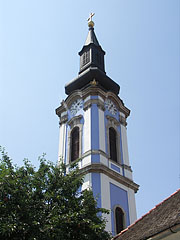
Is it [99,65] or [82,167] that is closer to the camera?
[82,167]

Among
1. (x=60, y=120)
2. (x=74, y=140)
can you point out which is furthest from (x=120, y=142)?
(x=60, y=120)

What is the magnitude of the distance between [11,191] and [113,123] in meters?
15.2

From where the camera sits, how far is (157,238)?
9125 millimetres

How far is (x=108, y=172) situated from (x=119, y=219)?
2.95 metres

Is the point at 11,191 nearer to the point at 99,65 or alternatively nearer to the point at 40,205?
the point at 40,205

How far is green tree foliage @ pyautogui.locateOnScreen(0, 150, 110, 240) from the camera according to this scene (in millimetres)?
11453

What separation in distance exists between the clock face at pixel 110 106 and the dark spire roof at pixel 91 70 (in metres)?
1.62

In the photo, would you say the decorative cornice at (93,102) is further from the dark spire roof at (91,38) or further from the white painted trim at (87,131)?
the dark spire roof at (91,38)

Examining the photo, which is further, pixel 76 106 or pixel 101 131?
pixel 76 106

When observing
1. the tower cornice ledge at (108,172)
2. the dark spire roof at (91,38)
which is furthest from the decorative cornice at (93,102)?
the dark spire roof at (91,38)

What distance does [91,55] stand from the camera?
3362 centimetres

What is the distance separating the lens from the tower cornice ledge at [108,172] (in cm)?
2220

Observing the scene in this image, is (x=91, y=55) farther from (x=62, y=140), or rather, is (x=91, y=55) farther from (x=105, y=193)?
(x=105, y=193)

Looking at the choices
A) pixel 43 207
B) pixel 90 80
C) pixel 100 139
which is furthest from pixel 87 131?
pixel 43 207
